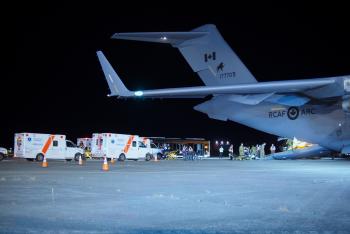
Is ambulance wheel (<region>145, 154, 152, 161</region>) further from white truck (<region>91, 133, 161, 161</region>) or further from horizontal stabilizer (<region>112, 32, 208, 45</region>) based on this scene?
horizontal stabilizer (<region>112, 32, 208, 45</region>)

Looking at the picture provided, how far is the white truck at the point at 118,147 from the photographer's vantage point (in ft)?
114

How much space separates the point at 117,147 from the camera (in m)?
35.1

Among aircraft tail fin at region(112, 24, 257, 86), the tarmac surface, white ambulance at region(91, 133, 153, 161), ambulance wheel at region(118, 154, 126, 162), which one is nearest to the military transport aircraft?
aircraft tail fin at region(112, 24, 257, 86)

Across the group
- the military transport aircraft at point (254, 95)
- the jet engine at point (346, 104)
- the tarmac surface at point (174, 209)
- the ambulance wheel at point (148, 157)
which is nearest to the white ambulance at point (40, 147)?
the ambulance wheel at point (148, 157)

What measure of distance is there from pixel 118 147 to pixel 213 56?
13756mm

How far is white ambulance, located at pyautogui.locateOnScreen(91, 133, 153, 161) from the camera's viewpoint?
3462 cm

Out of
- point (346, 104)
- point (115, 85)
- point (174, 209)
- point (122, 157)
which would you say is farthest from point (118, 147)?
point (174, 209)

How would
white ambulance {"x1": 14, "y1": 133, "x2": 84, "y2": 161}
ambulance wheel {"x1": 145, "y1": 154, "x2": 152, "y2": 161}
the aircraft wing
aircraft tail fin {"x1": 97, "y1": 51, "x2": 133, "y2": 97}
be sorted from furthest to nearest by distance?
ambulance wheel {"x1": 145, "y1": 154, "x2": 152, "y2": 161}
white ambulance {"x1": 14, "y1": 133, "x2": 84, "y2": 161}
aircraft tail fin {"x1": 97, "y1": 51, "x2": 133, "y2": 97}
the aircraft wing

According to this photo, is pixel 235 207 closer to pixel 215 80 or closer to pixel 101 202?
pixel 101 202

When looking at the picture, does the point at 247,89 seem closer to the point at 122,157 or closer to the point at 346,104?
the point at 346,104

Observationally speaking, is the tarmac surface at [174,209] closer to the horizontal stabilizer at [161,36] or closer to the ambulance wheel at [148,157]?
the horizontal stabilizer at [161,36]

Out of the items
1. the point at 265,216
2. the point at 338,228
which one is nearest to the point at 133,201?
the point at 265,216

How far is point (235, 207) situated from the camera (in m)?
7.98

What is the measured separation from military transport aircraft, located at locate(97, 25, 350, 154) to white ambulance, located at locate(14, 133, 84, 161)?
12.0 metres
